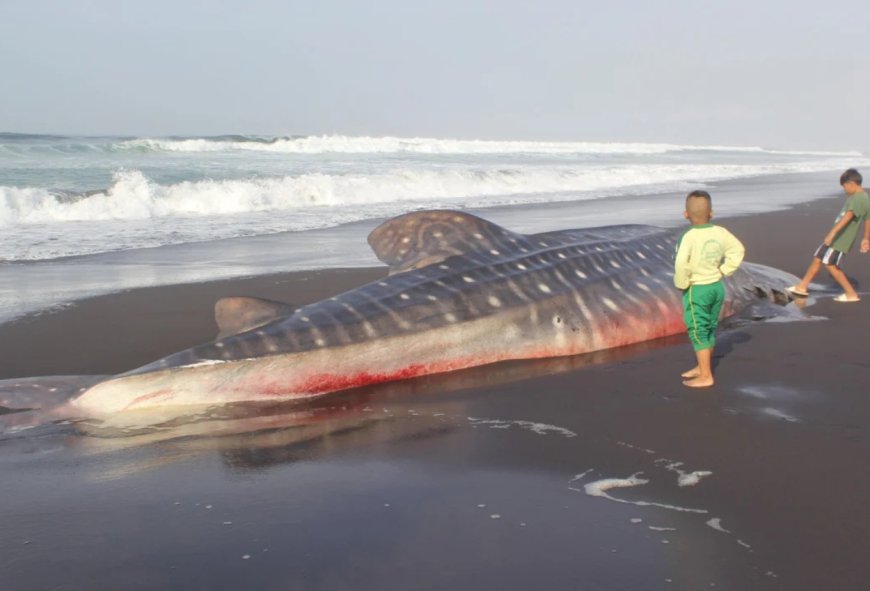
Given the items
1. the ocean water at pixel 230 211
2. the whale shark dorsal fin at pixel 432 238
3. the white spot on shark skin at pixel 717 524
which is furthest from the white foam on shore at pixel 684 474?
the ocean water at pixel 230 211

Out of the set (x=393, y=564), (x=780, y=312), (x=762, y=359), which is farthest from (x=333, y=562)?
(x=780, y=312)

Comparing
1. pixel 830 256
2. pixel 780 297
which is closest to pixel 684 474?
pixel 780 297

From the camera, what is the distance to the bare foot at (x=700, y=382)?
5102 mm

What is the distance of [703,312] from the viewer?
17.4ft

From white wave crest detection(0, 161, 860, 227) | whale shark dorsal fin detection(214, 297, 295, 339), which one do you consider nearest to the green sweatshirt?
whale shark dorsal fin detection(214, 297, 295, 339)

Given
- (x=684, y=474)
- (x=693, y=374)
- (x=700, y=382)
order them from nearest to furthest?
(x=684, y=474) < (x=700, y=382) < (x=693, y=374)

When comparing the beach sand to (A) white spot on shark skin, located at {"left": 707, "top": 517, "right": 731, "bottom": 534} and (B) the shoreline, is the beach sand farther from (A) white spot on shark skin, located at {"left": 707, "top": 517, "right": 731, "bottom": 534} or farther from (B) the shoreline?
(B) the shoreline

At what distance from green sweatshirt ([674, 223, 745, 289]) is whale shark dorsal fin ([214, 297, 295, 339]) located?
260 cm

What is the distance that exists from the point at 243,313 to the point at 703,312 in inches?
116

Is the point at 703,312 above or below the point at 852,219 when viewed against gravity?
below

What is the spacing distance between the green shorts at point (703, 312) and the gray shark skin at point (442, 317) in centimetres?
94

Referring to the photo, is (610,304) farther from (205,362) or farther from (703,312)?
(205,362)

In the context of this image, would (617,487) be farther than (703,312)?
No

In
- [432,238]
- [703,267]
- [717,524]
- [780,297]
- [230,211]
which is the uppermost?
[230,211]
